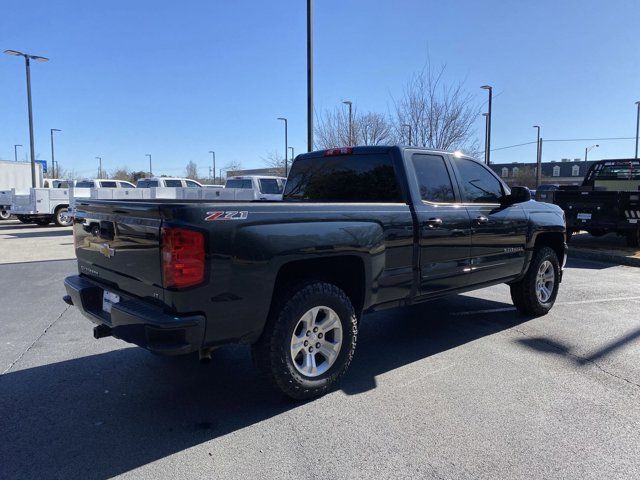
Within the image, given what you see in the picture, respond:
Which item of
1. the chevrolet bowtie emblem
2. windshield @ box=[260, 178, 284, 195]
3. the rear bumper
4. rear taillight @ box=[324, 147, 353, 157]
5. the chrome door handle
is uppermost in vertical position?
rear taillight @ box=[324, 147, 353, 157]

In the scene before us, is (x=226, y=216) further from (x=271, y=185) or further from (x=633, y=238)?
(x=271, y=185)

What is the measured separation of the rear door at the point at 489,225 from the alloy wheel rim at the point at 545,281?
0.54m

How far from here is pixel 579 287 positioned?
26.5 feet

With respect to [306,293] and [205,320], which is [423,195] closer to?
[306,293]

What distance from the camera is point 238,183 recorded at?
18328 mm

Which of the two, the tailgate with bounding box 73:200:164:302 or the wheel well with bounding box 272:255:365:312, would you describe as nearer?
the tailgate with bounding box 73:200:164:302

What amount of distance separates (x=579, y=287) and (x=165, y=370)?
6.81m

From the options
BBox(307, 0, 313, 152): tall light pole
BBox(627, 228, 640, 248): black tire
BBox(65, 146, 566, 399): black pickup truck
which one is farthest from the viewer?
BBox(307, 0, 313, 152): tall light pole

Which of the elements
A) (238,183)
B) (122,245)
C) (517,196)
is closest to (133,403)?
(122,245)

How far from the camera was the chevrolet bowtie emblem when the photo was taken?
3580 millimetres

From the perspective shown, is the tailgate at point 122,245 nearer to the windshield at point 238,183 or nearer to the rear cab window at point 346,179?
the rear cab window at point 346,179

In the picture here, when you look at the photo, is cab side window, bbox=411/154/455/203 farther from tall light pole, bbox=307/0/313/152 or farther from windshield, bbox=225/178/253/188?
windshield, bbox=225/178/253/188

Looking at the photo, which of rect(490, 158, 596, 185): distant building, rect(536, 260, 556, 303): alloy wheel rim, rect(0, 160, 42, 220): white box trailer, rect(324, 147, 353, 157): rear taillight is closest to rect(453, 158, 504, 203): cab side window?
rect(324, 147, 353, 157): rear taillight

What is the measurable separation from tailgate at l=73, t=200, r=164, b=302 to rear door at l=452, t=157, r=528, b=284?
3.18 metres
